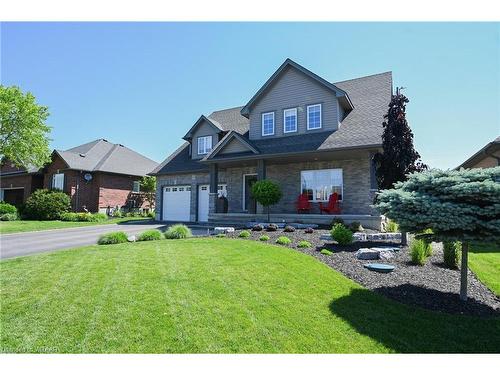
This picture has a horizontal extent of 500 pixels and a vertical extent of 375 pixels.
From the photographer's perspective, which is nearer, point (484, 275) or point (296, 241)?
point (484, 275)

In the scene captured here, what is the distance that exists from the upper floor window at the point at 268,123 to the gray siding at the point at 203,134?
12.0 ft

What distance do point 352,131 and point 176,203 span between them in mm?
12466

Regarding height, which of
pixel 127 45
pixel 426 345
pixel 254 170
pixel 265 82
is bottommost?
pixel 426 345

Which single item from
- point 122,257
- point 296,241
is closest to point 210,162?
point 296,241

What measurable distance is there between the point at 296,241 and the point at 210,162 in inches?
362

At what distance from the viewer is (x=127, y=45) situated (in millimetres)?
7957

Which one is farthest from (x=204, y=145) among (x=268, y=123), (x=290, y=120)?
(x=290, y=120)

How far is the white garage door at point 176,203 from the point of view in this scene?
68.8ft

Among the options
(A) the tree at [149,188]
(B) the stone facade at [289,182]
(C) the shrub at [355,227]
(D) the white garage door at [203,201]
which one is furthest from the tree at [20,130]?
(C) the shrub at [355,227]

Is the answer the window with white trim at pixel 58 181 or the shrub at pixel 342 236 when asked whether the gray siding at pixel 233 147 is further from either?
the window with white trim at pixel 58 181

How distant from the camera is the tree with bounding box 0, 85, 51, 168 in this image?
2706 centimetres

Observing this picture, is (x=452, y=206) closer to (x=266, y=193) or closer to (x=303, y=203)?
(x=266, y=193)

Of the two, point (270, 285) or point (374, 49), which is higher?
point (374, 49)

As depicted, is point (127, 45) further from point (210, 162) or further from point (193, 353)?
point (210, 162)
